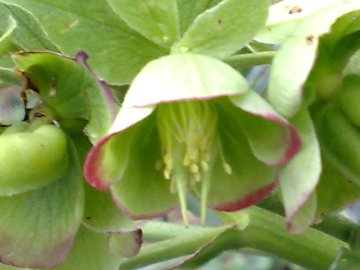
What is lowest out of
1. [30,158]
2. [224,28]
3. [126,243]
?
[126,243]

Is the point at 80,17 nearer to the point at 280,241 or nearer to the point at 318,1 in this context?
the point at 318,1

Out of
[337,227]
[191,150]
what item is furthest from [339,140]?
[337,227]

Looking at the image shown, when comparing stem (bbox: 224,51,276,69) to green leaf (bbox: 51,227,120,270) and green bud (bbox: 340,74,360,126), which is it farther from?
green leaf (bbox: 51,227,120,270)

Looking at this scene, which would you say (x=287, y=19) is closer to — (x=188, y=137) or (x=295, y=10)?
(x=295, y=10)

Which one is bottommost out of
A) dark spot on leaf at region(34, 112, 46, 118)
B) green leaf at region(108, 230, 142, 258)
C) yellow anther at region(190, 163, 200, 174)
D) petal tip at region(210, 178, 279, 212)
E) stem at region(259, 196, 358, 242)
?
stem at region(259, 196, 358, 242)

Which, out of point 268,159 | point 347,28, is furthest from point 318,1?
point 268,159

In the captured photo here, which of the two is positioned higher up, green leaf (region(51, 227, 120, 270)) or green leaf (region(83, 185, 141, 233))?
green leaf (region(83, 185, 141, 233))

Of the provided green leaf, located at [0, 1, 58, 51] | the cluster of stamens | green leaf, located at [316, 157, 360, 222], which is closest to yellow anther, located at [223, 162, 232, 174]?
the cluster of stamens
